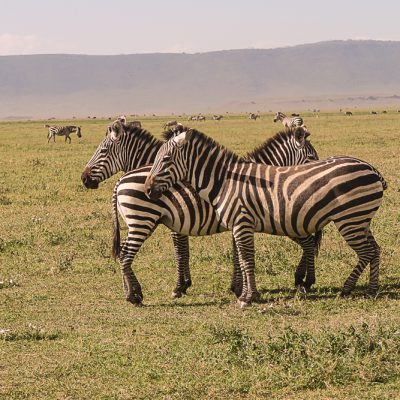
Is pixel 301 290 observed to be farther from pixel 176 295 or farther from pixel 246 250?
pixel 176 295

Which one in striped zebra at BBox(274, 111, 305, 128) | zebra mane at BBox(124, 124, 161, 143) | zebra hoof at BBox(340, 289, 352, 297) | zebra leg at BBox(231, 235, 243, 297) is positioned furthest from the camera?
striped zebra at BBox(274, 111, 305, 128)

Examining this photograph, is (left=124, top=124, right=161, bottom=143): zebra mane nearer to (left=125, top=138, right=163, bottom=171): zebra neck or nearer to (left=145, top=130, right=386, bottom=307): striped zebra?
(left=125, top=138, right=163, bottom=171): zebra neck

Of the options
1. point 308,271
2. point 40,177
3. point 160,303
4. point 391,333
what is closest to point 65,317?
point 160,303

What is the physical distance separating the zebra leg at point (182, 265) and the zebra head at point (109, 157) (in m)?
1.35

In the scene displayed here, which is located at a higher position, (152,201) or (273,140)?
(273,140)

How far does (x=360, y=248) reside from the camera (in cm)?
1037

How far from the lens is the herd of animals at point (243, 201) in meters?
10.2

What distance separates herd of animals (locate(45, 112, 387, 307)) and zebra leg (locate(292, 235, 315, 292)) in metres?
0.01

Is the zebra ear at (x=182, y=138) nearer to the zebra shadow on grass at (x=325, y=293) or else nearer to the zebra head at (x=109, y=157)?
the zebra head at (x=109, y=157)

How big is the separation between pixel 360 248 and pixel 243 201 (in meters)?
1.65

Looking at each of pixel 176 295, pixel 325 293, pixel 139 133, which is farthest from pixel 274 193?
pixel 139 133

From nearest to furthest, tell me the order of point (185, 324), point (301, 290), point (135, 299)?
point (185, 324) → point (135, 299) → point (301, 290)

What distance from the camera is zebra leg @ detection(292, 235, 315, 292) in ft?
36.6

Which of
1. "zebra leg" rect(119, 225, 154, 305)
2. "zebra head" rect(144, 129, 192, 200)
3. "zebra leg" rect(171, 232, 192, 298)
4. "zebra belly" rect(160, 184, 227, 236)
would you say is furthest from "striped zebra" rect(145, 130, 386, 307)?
"zebra leg" rect(171, 232, 192, 298)
